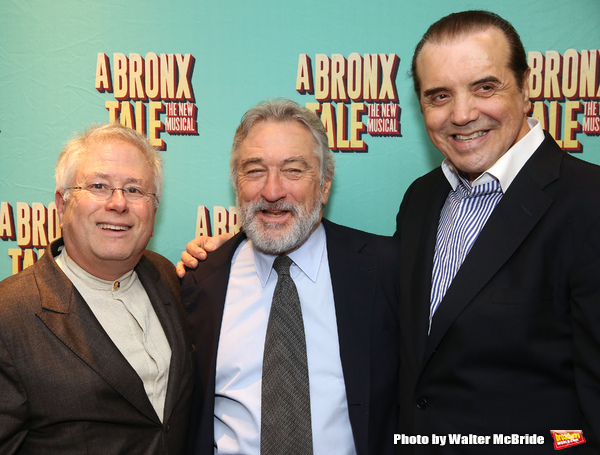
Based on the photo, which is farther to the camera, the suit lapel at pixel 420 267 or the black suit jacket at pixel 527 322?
the suit lapel at pixel 420 267

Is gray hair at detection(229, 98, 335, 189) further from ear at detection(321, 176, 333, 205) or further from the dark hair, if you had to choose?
the dark hair

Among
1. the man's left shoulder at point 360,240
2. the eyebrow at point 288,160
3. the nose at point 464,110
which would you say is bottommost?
the man's left shoulder at point 360,240

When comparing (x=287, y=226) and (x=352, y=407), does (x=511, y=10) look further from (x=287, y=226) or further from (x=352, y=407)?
(x=352, y=407)

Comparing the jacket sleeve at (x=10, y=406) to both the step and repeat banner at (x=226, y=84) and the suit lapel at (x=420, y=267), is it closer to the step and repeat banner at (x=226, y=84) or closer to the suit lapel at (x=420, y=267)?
the step and repeat banner at (x=226, y=84)

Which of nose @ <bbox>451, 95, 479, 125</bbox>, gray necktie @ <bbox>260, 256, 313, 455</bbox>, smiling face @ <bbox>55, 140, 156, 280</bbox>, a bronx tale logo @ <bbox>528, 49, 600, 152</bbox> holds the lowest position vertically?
gray necktie @ <bbox>260, 256, 313, 455</bbox>

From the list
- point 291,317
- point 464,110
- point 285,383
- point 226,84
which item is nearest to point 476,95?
point 464,110

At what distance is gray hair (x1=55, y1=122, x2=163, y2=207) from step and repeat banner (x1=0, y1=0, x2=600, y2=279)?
1.99 feet

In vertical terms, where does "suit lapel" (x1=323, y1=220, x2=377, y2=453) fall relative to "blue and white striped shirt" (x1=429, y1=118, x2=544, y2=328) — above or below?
below

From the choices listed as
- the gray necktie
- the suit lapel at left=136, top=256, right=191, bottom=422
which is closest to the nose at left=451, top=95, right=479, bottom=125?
the gray necktie

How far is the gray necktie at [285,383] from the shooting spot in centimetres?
166

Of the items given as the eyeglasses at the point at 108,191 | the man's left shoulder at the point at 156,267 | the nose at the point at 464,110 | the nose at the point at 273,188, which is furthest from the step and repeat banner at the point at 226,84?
the nose at the point at 464,110

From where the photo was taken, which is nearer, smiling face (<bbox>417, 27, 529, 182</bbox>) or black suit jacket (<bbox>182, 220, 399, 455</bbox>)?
smiling face (<bbox>417, 27, 529, 182</bbox>)

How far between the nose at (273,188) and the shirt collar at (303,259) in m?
0.23

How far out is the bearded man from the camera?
5.69 ft
